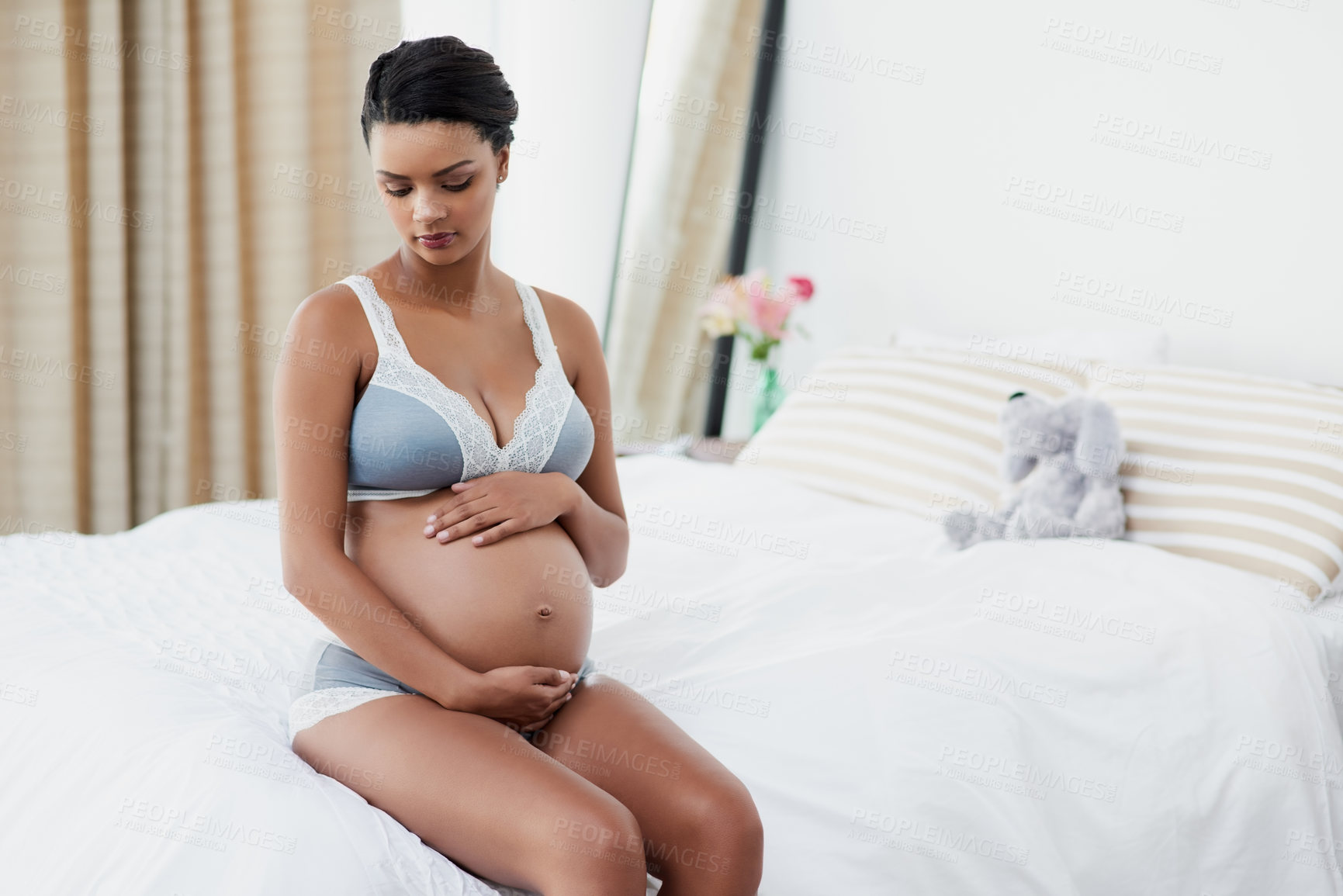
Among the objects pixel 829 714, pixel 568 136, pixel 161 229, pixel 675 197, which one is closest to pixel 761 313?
pixel 675 197

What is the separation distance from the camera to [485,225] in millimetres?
1239

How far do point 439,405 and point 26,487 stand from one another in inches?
74.8

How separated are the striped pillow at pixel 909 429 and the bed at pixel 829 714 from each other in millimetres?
336

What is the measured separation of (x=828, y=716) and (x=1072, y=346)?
156cm

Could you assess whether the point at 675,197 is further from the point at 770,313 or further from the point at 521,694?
the point at 521,694

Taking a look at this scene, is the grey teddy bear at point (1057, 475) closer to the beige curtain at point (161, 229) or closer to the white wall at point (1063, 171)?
the white wall at point (1063, 171)

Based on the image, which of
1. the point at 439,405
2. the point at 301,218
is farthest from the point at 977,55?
the point at 439,405

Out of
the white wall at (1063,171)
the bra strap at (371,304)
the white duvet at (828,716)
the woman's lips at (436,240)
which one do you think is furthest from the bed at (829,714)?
the white wall at (1063,171)

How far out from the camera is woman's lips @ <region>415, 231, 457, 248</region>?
3.79 ft

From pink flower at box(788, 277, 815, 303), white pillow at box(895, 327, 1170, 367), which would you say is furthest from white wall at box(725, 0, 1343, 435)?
pink flower at box(788, 277, 815, 303)

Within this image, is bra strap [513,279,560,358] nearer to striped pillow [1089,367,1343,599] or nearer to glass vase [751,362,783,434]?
striped pillow [1089,367,1343,599]

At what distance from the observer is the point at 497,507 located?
1.15 metres

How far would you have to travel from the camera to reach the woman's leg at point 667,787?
1.00 m

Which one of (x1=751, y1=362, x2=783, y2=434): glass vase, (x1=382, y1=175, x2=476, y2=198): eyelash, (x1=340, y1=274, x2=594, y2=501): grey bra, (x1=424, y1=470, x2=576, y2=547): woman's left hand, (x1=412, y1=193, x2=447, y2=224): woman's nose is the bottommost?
(x1=751, y1=362, x2=783, y2=434): glass vase
